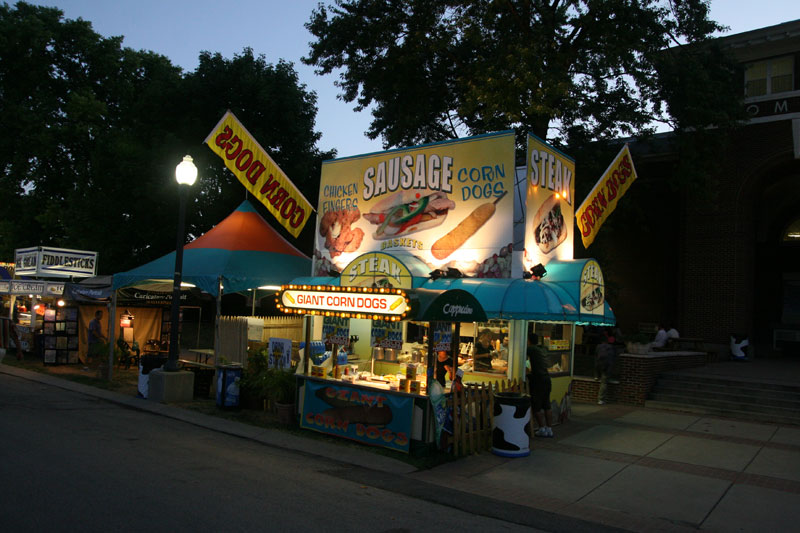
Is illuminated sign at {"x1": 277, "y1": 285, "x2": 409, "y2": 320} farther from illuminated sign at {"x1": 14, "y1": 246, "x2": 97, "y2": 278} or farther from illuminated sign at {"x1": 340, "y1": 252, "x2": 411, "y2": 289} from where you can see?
illuminated sign at {"x1": 14, "y1": 246, "x2": 97, "y2": 278}

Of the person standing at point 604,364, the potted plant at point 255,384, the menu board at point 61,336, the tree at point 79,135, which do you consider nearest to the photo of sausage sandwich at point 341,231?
the potted plant at point 255,384

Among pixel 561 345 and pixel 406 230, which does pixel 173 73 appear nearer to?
pixel 406 230

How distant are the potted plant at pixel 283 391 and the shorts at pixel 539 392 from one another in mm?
4696

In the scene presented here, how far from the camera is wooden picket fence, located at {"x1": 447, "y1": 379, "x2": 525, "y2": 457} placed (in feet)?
32.0

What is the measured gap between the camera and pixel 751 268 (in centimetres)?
2361

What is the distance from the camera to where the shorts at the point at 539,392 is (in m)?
11.5

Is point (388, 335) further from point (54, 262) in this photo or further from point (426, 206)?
point (54, 262)

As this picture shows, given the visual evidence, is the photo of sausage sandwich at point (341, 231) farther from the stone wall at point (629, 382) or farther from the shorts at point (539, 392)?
the stone wall at point (629, 382)

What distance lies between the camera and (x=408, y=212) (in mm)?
14586

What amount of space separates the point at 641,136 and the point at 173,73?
77.4ft

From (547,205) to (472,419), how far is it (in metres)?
6.08

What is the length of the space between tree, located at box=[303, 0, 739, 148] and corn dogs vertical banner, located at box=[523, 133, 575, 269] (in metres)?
3.00

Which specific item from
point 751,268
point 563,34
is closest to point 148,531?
point 563,34

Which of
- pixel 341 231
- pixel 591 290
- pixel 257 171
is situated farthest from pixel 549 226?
pixel 257 171
